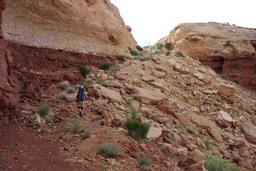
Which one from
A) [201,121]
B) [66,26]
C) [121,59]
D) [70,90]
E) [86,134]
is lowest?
[201,121]

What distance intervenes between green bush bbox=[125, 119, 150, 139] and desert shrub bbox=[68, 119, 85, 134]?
1.55 m

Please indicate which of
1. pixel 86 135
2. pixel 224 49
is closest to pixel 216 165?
pixel 86 135

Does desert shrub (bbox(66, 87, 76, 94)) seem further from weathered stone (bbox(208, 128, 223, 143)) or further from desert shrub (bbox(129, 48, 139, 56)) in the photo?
desert shrub (bbox(129, 48, 139, 56))

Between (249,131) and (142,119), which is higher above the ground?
(142,119)

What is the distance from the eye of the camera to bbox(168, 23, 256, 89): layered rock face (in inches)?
1323

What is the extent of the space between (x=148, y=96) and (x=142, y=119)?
2.52 metres

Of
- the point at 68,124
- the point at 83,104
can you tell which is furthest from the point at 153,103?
the point at 68,124

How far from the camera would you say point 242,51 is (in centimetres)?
3369

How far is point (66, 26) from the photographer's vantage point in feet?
73.3

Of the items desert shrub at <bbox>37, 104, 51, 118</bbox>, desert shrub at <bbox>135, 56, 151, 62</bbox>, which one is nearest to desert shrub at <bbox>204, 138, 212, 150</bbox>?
desert shrub at <bbox>37, 104, 51, 118</bbox>

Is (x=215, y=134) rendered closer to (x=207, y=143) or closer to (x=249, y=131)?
(x=207, y=143)

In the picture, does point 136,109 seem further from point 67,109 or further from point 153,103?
point 67,109

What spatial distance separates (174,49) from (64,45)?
1424cm

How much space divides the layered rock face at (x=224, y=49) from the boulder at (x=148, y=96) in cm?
1329
